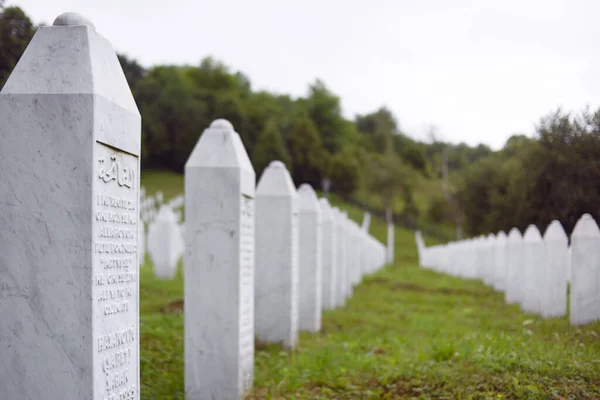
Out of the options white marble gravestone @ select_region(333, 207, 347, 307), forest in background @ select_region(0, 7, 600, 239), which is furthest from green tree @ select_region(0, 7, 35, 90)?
white marble gravestone @ select_region(333, 207, 347, 307)

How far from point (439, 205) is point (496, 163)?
128 ft

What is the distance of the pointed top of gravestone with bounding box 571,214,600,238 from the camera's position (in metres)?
8.12

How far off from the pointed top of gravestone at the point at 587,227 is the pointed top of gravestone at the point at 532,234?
336cm

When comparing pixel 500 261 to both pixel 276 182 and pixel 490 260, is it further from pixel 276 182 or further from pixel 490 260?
pixel 276 182

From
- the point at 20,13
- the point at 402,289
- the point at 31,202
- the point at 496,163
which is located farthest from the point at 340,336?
the point at 402,289

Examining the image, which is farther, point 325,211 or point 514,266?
point 514,266

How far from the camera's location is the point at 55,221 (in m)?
3.50

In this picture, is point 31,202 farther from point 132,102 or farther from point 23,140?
point 132,102

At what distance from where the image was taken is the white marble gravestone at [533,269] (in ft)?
37.6

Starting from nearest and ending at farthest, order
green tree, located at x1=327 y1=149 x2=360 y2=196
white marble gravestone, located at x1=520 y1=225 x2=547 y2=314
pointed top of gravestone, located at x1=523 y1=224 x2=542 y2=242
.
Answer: white marble gravestone, located at x1=520 y1=225 x2=547 y2=314, pointed top of gravestone, located at x1=523 y1=224 x2=542 y2=242, green tree, located at x1=327 y1=149 x2=360 y2=196

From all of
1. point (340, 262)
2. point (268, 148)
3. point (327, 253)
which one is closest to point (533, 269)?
point (327, 253)

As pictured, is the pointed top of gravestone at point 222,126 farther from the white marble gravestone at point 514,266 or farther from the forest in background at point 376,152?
the white marble gravestone at point 514,266

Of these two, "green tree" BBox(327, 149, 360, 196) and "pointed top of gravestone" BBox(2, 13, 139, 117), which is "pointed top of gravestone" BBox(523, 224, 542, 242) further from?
"green tree" BBox(327, 149, 360, 196)

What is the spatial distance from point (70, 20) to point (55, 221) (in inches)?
43.4
